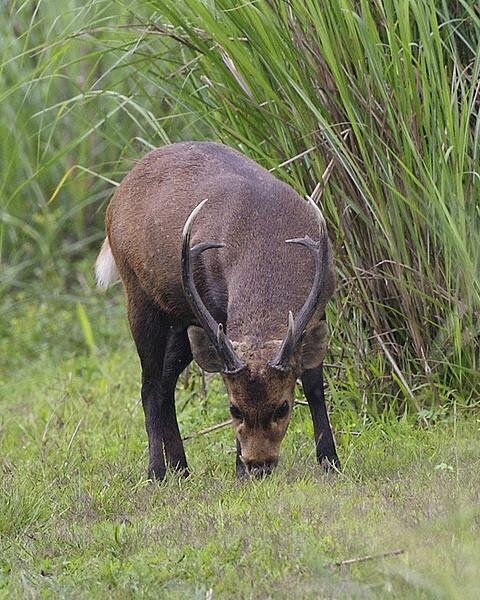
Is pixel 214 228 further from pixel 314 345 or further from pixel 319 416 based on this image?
pixel 319 416

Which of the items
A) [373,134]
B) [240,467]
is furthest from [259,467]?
[373,134]

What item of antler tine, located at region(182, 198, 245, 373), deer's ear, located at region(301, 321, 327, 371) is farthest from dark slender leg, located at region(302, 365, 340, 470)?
antler tine, located at region(182, 198, 245, 373)

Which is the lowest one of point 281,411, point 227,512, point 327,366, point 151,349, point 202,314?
point 327,366

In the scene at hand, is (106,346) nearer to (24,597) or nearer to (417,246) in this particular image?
(417,246)

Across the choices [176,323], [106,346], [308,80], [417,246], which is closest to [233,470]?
[176,323]

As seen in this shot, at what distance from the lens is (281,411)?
515 centimetres

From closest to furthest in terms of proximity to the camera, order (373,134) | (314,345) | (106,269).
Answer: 1. (314,345)
2. (373,134)
3. (106,269)

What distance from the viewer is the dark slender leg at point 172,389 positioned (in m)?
5.98

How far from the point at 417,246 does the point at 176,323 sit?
1.05 meters

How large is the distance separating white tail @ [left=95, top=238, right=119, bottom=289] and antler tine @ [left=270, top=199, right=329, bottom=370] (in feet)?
4.92

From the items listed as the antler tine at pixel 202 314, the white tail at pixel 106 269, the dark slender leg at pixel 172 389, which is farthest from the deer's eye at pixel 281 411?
the white tail at pixel 106 269

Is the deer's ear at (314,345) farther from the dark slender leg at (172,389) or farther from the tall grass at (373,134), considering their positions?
the dark slender leg at (172,389)

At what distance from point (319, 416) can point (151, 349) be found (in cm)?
84

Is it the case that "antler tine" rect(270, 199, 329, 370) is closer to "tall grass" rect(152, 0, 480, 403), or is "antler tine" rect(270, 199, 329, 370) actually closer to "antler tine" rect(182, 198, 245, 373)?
"antler tine" rect(182, 198, 245, 373)
